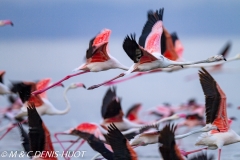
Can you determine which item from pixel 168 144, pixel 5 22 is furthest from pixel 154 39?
pixel 5 22

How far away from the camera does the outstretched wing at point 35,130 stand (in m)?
5.97

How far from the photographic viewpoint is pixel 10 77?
7.41m

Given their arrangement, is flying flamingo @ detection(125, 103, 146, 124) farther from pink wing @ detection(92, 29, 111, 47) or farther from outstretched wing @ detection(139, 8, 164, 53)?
pink wing @ detection(92, 29, 111, 47)

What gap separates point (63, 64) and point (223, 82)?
5.09 feet

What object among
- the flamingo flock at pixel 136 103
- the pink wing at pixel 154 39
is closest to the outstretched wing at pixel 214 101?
the flamingo flock at pixel 136 103

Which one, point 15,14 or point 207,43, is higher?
point 15,14

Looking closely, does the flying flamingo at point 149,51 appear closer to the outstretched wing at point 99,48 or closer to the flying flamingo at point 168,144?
the outstretched wing at point 99,48

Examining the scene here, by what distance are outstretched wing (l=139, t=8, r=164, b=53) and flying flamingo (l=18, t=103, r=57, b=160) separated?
0.99 metres

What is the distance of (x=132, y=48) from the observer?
553 cm

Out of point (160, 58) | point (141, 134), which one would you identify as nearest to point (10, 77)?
point (141, 134)

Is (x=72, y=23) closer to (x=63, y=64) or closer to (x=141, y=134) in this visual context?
(x=63, y=64)

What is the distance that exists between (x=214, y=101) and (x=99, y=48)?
3.26 ft

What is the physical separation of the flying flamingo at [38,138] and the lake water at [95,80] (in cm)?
128

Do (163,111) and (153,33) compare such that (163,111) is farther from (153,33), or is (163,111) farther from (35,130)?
(35,130)
